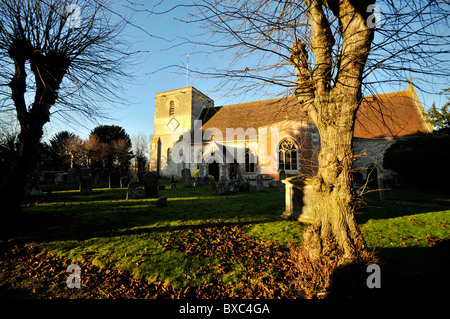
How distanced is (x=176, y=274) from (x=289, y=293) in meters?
1.53

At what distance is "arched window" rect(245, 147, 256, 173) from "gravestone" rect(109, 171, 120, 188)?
449 inches

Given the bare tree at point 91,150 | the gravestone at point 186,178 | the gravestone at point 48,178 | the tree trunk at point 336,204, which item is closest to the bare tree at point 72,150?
the bare tree at point 91,150

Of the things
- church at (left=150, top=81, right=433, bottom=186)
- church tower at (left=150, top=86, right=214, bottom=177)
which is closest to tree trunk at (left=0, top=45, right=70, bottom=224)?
church at (left=150, top=81, right=433, bottom=186)

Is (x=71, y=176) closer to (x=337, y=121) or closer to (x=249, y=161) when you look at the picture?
(x=249, y=161)

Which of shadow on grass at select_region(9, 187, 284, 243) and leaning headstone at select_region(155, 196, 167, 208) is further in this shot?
leaning headstone at select_region(155, 196, 167, 208)

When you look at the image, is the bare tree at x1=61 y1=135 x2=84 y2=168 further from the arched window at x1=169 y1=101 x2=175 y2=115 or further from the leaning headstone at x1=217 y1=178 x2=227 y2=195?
the leaning headstone at x1=217 y1=178 x2=227 y2=195

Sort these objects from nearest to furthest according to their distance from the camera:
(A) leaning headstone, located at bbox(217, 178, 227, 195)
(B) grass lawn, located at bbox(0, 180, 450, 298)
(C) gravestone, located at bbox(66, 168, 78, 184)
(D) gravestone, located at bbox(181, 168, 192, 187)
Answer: (B) grass lawn, located at bbox(0, 180, 450, 298) < (A) leaning headstone, located at bbox(217, 178, 227, 195) < (D) gravestone, located at bbox(181, 168, 192, 187) < (C) gravestone, located at bbox(66, 168, 78, 184)

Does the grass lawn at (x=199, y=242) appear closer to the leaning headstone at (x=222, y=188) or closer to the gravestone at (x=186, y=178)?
the leaning headstone at (x=222, y=188)

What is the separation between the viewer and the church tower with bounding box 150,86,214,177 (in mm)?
24328

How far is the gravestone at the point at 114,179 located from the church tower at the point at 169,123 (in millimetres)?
11642

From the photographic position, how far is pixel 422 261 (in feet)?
9.48

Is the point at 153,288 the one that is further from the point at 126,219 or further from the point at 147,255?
the point at 126,219

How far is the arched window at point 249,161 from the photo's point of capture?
18281 mm

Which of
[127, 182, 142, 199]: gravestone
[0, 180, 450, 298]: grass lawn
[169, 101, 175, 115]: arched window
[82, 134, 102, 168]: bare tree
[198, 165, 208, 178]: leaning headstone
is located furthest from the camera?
[82, 134, 102, 168]: bare tree
